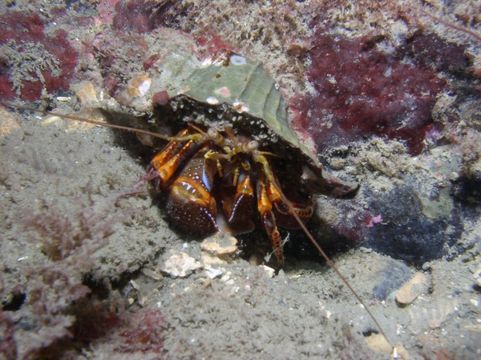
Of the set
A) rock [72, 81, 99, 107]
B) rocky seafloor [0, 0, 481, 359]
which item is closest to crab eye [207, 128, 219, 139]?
rocky seafloor [0, 0, 481, 359]

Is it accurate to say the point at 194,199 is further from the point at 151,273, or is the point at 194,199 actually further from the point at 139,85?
the point at 139,85

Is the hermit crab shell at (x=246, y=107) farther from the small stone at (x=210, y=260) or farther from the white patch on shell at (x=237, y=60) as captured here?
the small stone at (x=210, y=260)

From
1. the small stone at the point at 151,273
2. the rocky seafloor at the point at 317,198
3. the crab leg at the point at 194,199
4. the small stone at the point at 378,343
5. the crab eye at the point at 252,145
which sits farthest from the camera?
the crab leg at the point at 194,199

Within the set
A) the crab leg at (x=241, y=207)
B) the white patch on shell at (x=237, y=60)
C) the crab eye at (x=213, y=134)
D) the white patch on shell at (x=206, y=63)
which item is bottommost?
the crab leg at (x=241, y=207)

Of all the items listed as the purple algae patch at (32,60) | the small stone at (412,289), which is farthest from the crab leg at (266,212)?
the purple algae patch at (32,60)

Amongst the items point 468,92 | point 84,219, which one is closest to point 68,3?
point 84,219

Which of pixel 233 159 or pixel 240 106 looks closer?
pixel 240 106

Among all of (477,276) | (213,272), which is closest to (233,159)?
(213,272)
